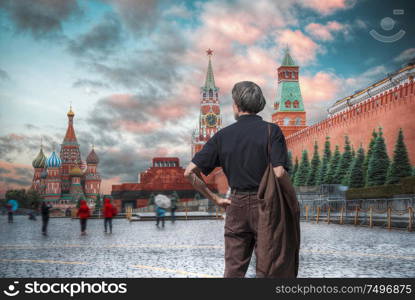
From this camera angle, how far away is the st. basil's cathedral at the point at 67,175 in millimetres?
67625

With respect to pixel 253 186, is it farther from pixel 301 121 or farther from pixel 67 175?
pixel 67 175

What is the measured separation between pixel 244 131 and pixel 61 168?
247ft

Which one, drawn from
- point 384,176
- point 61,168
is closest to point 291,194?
point 384,176

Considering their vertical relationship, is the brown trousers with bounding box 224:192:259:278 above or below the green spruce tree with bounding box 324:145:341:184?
below

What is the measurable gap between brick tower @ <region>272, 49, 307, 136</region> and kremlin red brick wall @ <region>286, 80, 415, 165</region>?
14.5 meters

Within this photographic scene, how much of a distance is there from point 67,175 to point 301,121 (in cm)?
3953

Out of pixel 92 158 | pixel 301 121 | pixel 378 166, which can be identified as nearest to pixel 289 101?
pixel 301 121

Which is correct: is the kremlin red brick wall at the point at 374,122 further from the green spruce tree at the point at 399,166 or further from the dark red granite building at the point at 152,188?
the dark red granite building at the point at 152,188

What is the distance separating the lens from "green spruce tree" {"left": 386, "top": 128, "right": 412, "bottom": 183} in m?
20.8

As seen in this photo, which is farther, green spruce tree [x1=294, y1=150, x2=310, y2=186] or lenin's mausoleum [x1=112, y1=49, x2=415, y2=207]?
green spruce tree [x1=294, y1=150, x2=310, y2=186]

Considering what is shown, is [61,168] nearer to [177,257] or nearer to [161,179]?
[161,179]

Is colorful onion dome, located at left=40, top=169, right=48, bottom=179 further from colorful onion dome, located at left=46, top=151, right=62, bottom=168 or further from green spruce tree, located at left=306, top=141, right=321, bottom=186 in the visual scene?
green spruce tree, located at left=306, top=141, right=321, bottom=186

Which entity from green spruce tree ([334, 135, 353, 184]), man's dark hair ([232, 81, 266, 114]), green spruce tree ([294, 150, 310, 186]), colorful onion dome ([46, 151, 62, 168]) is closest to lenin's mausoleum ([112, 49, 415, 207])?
green spruce tree ([334, 135, 353, 184])

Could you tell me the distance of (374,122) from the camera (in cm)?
2586
